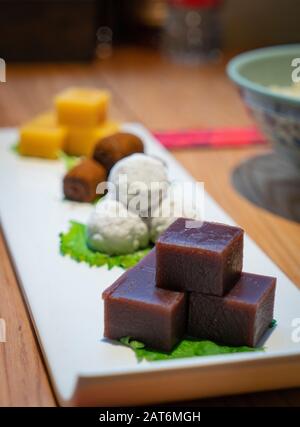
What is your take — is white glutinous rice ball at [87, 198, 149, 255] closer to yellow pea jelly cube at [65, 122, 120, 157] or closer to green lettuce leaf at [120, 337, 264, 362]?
green lettuce leaf at [120, 337, 264, 362]

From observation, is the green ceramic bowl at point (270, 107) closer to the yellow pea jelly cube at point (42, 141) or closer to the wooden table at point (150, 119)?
the wooden table at point (150, 119)

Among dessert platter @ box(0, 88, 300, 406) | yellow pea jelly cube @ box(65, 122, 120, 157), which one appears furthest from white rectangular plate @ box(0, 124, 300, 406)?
yellow pea jelly cube @ box(65, 122, 120, 157)

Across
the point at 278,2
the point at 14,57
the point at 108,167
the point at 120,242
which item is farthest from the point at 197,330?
the point at 278,2

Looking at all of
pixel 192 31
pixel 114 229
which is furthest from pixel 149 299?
pixel 192 31

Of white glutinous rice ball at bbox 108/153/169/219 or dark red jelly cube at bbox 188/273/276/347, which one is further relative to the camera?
white glutinous rice ball at bbox 108/153/169/219

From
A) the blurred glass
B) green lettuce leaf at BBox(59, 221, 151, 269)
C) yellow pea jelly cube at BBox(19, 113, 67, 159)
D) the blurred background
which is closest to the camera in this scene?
green lettuce leaf at BBox(59, 221, 151, 269)

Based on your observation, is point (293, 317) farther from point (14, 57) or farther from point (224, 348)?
point (14, 57)

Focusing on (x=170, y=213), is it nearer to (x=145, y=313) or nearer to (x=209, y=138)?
(x=145, y=313)
